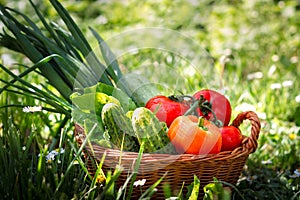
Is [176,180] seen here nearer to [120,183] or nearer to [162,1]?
[120,183]

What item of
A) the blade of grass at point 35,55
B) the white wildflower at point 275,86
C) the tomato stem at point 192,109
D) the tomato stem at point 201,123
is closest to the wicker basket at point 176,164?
the tomato stem at point 201,123

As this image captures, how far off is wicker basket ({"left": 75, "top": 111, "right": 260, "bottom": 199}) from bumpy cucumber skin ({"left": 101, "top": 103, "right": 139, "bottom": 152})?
0.23ft

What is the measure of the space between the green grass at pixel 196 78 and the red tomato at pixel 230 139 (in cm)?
21

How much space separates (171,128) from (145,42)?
3.21 ft

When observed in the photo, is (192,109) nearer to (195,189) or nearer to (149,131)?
(149,131)

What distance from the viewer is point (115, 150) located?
1.92 meters

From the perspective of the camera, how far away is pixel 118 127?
1983 millimetres

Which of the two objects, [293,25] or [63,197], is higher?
[293,25]

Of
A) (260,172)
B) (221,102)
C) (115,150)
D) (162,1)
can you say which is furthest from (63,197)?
(162,1)

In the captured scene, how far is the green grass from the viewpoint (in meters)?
1.96

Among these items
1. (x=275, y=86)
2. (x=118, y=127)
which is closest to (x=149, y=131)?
(x=118, y=127)

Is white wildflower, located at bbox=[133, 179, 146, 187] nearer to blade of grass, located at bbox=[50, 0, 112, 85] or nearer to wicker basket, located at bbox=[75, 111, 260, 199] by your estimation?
wicker basket, located at bbox=[75, 111, 260, 199]

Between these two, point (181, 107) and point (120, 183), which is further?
point (181, 107)

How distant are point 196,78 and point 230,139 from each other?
1.66 metres
